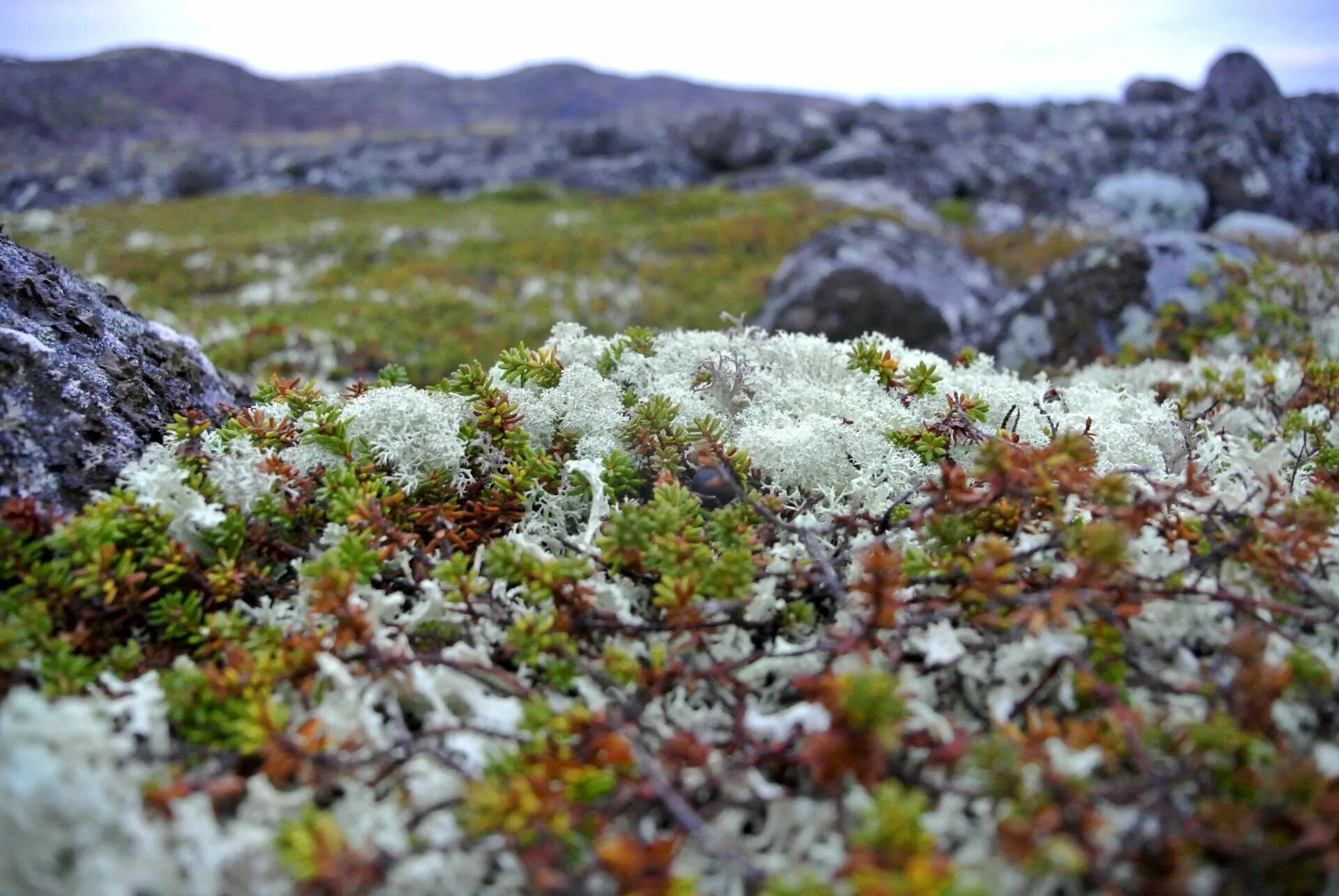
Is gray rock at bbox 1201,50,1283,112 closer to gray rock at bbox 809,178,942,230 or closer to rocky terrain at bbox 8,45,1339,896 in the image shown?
gray rock at bbox 809,178,942,230

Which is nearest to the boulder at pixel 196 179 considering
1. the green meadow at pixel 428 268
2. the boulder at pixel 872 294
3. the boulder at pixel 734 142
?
the green meadow at pixel 428 268

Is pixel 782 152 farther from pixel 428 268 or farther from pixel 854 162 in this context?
pixel 428 268

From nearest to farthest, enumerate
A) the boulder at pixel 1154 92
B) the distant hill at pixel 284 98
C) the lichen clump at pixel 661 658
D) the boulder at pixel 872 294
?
the lichen clump at pixel 661 658, the boulder at pixel 872 294, the distant hill at pixel 284 98, the boulder at pixel 1154 92

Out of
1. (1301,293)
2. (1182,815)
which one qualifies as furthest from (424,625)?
(1301,293)

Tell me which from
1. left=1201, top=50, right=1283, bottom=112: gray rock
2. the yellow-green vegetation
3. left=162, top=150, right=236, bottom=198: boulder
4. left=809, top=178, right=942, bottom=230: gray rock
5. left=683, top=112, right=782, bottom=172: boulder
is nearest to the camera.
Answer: the yellow-green vegetation

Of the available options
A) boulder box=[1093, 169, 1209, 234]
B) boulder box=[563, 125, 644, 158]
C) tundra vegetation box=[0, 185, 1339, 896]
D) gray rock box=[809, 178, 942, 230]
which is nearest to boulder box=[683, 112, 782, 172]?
boulder box=[563, 125, 644, 158]

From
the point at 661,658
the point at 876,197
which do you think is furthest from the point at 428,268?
the point at 661,658

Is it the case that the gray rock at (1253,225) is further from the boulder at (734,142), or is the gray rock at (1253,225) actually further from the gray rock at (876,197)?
the boulder at (734,142)

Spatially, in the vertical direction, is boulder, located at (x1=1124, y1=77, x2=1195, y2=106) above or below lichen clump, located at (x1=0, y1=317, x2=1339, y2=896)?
above

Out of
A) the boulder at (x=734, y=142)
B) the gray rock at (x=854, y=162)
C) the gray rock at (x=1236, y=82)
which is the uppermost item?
the gray rock at (x=1236, y=82)
